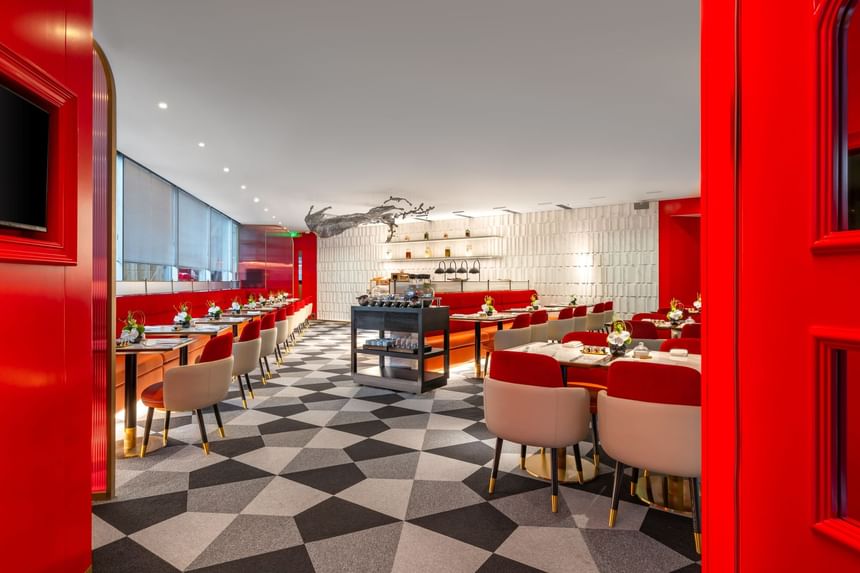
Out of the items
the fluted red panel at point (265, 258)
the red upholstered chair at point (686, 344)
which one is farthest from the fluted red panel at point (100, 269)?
the fluted red panel at point (265, 258)

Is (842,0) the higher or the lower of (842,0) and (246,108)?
the lower

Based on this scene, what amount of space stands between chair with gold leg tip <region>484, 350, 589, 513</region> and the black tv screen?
249cm

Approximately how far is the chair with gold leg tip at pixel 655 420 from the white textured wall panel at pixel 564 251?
10395 millimetres

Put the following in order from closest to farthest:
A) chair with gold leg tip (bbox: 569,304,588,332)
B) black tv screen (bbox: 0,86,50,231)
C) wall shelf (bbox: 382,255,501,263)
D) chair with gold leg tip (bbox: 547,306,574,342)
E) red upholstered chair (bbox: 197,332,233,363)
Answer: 1. black tv screen (bbox: 0,86,50,231)
2. red upholstered chair (bbox: 197,332,233,363)
3. chair with gold leg tip (bbox: 547,306,574,342)
4. chair with gold leg tip (bbox: 569,304,588,332)
5. wall shelf (bbox: 382,255,501,263)

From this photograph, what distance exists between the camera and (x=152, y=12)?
364 centimetres

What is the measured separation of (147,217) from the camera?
9078 mm

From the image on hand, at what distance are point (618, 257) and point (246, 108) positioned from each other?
9.96 m

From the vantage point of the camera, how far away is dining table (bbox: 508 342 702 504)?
301cm

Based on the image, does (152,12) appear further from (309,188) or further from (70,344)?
(309,188)

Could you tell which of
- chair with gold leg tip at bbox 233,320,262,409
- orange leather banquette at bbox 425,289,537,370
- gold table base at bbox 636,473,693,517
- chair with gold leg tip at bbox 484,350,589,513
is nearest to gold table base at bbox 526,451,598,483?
gold table base at bbox 636,473,693,517

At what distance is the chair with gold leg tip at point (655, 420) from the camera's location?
8.00 feet

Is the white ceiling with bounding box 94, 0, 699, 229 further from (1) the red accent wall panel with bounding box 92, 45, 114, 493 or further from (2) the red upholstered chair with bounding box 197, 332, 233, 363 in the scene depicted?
(2) the red upholstered chair with bounding box 197, 332, 233, 363

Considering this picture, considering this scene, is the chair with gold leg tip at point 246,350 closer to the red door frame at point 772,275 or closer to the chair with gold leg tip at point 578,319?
the red door frame at point 772,275

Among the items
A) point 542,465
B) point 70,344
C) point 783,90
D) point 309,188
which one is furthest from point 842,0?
point 309,188
